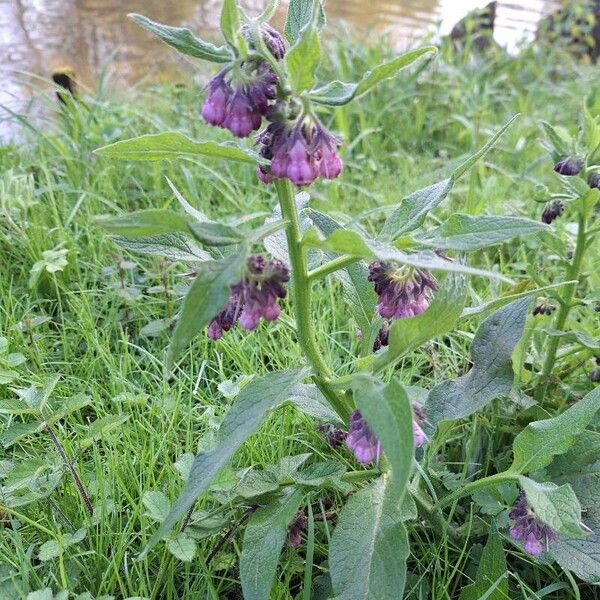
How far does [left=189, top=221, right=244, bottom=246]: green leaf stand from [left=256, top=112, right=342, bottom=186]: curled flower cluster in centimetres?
11

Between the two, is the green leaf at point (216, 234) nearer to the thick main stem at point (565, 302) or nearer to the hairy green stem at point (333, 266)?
the hairy green stem at point (333, 266)

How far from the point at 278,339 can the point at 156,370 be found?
15.5 inches

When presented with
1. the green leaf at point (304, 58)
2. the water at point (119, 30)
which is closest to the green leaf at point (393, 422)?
the green leaf at point (304, 58)

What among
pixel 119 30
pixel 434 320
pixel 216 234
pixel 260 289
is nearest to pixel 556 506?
pixel 434 320

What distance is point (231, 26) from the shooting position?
102 centimetres

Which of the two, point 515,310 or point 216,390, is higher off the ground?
point 515,310

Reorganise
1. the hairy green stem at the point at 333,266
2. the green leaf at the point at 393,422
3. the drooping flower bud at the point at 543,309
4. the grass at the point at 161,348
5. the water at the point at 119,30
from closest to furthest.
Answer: the green leaf at the point at 393,422 → the hairy green stem at the point at 333,266 → the grass at the point at 161,348 → the drooping flower bud at the point at 543,309 → the water at the point at 119,30

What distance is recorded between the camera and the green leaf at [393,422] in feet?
3.20

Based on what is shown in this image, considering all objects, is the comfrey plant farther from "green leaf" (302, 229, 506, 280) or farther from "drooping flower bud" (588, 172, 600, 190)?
"drooping flower bud" (588, 172, 600, 190)

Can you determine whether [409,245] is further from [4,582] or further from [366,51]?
[366,51]

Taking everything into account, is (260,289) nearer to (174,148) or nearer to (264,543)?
(174,148)

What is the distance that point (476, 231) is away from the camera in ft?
3.77

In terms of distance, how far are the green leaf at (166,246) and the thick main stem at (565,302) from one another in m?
0.97

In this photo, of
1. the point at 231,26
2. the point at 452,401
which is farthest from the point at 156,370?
the point at 231,26
